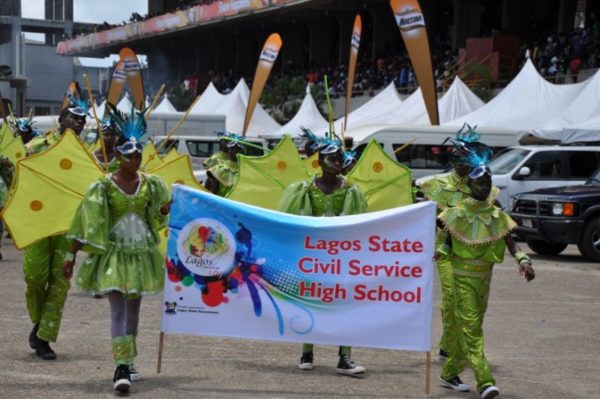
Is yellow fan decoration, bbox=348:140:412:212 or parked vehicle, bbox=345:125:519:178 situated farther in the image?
parked vehicle, bbox=345:125:519:178

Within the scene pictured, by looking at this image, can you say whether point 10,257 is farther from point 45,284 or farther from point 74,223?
point 74,223

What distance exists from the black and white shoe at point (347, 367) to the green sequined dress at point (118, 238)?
1.39 meters

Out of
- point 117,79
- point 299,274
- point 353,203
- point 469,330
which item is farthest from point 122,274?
point 117,79

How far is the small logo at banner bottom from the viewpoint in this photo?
7609 mm

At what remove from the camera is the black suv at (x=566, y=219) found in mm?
16438

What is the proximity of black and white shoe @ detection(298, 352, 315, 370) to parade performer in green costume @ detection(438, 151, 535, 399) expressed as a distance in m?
0.93

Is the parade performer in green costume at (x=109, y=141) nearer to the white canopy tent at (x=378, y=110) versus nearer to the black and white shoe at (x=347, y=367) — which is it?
the black and white shoe at (x=347, y=367)

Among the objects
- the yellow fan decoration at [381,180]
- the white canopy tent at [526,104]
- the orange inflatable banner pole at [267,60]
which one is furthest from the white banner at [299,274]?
the white canopy tent at [526,104]

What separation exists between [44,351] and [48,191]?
44.6 inches

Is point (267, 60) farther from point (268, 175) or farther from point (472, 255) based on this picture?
point (472, 255)

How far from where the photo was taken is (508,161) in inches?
806

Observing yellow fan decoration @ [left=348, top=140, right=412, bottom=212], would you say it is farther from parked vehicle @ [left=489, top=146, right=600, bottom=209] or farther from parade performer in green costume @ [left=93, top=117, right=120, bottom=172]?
parked vehicle @ [left=489, top=146, right=600, bottom=209]

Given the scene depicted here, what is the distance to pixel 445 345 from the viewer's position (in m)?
8.24

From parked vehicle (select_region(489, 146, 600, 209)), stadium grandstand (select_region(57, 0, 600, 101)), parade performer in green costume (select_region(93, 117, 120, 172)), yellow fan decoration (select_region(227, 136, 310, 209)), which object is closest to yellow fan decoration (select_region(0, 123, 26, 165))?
yellow fan decoration (select_region(227, 136, 310, 209))
